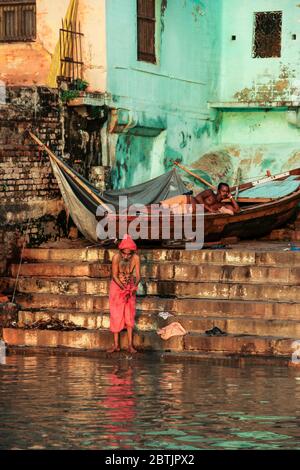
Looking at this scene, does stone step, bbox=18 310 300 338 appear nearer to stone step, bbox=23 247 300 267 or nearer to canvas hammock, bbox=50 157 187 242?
stone step, bbox=23 247 300 267

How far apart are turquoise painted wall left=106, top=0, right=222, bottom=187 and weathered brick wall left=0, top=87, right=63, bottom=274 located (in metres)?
1.56

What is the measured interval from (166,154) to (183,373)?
26.0 ft

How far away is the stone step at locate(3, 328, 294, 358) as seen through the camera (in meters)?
14.5

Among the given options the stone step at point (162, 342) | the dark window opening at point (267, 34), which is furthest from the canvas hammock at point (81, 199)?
the dark window opening at point (267, 34)

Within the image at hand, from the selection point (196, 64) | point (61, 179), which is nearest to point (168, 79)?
point (196, 64)

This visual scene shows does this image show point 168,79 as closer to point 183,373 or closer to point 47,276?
point 47,276

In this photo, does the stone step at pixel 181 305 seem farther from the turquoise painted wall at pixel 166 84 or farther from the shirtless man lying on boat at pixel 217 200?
the turquoise painted wall at pixel 166 84

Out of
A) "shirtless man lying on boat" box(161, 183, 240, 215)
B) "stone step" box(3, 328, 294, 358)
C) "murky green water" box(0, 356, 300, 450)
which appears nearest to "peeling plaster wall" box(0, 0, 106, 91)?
"shirtless man lying on boat" box(161, 183, 240, 215)

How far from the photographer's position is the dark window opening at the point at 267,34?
876 inches

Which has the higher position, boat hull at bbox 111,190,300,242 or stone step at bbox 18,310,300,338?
boat hull at bbox 111,190,300,242

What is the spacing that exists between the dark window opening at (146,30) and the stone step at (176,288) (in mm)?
5228

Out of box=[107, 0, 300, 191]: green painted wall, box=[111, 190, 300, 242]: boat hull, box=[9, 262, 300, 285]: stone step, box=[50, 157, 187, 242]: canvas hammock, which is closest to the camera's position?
box=[9, 262, 300, 285]: stone step

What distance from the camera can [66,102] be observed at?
1816cm

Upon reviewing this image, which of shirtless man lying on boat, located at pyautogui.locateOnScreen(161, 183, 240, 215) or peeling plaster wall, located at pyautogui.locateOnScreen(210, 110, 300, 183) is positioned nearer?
shirtless man lying on boat, located at pyautogui.locateOnScreen(161, 183, 240, 215)
